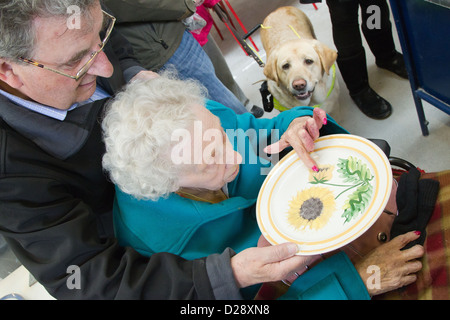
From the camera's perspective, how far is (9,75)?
0.94 m

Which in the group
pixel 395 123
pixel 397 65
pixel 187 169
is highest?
pixel 187 169

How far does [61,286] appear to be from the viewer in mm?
952

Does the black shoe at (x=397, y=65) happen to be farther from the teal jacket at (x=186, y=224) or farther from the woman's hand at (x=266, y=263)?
the woman's hand at (x=266, y=263)

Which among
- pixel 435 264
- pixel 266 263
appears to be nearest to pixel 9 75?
pixel 266 263

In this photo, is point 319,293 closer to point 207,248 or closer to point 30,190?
point 207,248

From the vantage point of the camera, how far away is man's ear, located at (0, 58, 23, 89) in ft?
3.03

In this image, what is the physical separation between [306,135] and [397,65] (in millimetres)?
1737

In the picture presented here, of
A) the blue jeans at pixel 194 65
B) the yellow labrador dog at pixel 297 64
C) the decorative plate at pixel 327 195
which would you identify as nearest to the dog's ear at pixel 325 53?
the yellow labrador dog at pixel 297 64

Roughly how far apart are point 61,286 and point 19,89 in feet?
1.82

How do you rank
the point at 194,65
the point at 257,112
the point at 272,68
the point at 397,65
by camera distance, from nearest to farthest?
the point at 194,65 → the point at 272,68 → the point at 397,65 → the point at 257,112

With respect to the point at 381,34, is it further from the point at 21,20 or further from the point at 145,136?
the point at 21,20

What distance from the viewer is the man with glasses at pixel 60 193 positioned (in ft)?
2.92

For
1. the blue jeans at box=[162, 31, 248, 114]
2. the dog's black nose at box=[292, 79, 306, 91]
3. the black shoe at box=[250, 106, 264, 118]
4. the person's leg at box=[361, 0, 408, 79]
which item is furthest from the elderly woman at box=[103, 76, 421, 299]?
the black shoe at box=[250, 106, 264, 118]

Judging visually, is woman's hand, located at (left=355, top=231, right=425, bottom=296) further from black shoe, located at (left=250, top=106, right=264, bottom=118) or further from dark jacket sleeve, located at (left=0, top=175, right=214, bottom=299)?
black shoe, located at (left=250, top=106, right=264, bottom=118)
